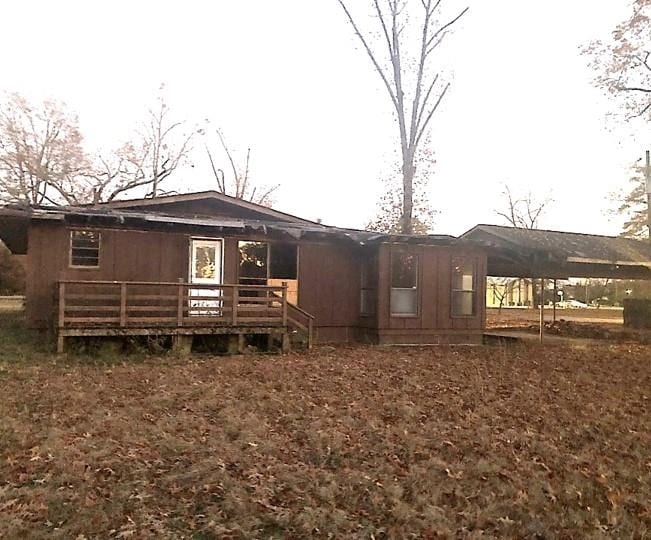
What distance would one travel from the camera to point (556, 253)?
16.6 m

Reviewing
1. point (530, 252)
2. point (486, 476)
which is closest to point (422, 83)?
point (530, 252)

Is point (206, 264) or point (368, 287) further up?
point (206, 264)

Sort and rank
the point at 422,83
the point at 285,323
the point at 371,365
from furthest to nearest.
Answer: the point at 422,83
the point at 285,323
the point at 371,365

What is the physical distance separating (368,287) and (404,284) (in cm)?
91

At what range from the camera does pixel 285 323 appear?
41.2ft

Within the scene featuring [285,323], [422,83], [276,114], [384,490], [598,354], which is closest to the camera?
[384,490]

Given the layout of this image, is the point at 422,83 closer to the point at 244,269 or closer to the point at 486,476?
the point at 244,269

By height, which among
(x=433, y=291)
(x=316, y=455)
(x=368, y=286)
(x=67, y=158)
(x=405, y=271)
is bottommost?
(x=316, y=455)

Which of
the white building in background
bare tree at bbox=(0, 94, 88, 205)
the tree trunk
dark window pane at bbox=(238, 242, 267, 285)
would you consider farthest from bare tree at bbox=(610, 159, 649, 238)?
bare tree at bbox=(0, 94, 88, 205)

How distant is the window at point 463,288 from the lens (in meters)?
15.6

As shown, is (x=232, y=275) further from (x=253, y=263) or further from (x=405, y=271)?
(x=405, y=271)

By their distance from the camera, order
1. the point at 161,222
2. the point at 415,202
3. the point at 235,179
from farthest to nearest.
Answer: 1. the point at 235,179
2. the point at 415,202
3. the point at 161,222

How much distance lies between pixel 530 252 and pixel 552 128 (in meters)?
9.15

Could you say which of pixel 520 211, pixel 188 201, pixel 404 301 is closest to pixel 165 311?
pixel 188 201
